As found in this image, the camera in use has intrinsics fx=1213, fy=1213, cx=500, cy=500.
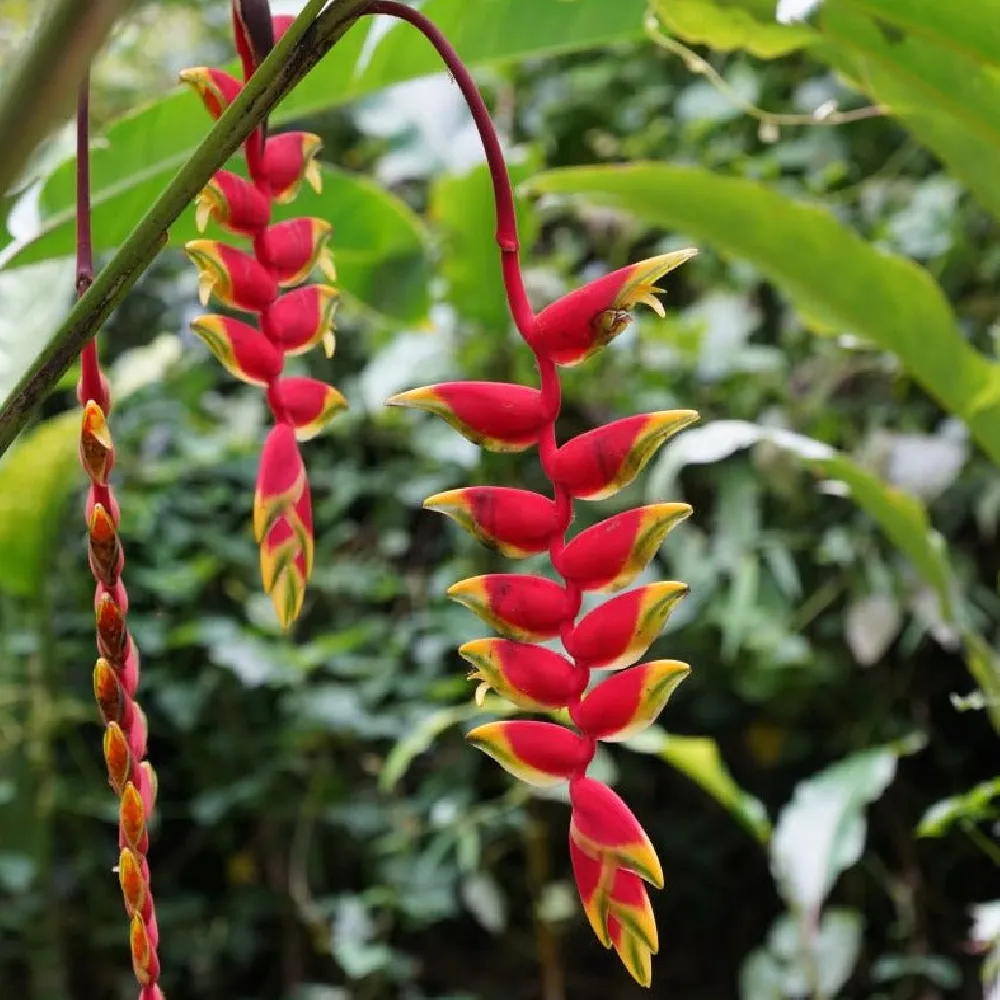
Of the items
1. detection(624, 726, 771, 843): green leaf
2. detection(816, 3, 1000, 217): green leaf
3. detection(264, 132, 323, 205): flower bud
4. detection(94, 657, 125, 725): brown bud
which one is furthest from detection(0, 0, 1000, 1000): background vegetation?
detection(94, 657, 125, 725): brown bud

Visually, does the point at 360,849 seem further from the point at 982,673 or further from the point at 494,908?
the point at 982,673

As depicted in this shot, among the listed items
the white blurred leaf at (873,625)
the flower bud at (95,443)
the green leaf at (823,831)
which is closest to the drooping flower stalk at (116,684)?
the flower bud at (95,443)

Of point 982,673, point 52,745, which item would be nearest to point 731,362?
point 982,673

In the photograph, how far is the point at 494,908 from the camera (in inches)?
42.8

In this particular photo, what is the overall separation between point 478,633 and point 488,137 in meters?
0.88

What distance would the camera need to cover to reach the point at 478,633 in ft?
3.66

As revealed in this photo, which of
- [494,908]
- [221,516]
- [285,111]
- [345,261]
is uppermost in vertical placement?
[285,111]

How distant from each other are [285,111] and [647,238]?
825mm

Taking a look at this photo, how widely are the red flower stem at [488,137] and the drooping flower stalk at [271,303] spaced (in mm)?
56

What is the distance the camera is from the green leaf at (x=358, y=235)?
56cm

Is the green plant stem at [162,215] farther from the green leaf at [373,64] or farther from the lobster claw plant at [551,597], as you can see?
the green leaf at [373,64]

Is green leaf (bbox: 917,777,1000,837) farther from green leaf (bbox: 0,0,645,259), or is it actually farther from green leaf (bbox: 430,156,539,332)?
green leaf (bbox: 430,156,539,332)

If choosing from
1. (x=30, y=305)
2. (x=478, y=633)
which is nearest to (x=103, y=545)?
(x=30, y=305)

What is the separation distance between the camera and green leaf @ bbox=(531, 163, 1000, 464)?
0.65 m
